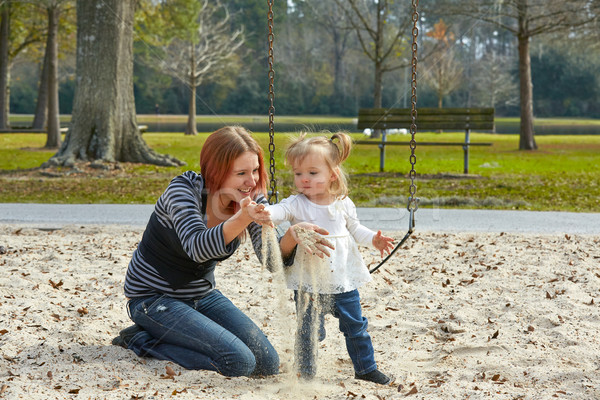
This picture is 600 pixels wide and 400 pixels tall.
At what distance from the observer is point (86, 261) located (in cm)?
525

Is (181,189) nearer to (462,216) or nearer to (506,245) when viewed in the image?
(506,245)

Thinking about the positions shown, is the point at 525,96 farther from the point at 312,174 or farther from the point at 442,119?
the point at 312,174

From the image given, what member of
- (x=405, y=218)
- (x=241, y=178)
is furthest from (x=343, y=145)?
(x=405, y=218)

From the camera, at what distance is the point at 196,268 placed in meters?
3.35

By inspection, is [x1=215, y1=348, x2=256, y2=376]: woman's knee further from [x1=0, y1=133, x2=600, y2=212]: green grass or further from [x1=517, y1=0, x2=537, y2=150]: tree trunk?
[x1=517, y1=0, x2=537, y2=150]: tree trunk

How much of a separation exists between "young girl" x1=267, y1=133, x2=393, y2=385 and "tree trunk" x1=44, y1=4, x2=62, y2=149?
16.8 meters

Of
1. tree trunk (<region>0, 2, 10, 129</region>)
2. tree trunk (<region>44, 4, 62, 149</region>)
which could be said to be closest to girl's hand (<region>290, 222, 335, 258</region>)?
tree trunk (<region>44, 4, 62, 149</region>)

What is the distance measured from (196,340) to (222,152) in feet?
2.97

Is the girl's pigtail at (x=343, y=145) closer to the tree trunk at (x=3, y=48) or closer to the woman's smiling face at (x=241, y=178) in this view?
A: the woman's smiling face at (x=241, y=178)

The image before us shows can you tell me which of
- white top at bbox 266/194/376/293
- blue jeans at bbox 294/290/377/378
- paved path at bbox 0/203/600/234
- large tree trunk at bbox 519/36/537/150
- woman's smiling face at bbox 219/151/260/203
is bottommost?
blue jeans at bbox 294/290/377/378

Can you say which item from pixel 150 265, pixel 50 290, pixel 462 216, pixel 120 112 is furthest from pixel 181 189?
pixel 120 112

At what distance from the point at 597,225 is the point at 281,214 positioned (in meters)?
4.58

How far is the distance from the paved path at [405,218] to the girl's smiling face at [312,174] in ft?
11.2

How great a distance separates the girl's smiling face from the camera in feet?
10.4
